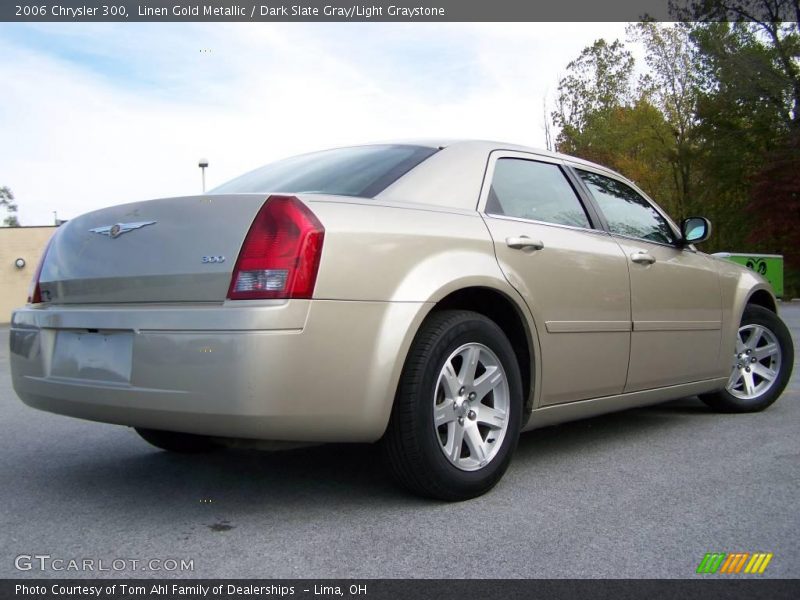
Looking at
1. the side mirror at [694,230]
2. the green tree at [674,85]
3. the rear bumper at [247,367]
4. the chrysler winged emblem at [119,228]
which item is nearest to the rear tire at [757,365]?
the side mirror at [694,230]

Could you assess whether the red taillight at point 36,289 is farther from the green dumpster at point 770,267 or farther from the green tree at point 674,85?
the green tree at point 674,85

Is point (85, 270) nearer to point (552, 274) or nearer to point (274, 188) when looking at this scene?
point (274, 188)

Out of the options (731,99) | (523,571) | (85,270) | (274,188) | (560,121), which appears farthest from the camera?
(560,121)

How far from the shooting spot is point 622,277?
421cm

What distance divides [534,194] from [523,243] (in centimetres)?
50

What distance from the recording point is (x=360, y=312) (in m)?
2.91

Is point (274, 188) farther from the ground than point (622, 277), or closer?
farther from the ground

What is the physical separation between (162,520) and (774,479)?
2595 mm

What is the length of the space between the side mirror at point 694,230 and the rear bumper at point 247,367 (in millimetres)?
2584

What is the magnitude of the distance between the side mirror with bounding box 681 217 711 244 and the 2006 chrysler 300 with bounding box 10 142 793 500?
2.69ft

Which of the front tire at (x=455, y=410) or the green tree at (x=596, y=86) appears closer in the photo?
the front tire at (x=455, y=410)

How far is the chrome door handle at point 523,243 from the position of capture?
11.7 ft

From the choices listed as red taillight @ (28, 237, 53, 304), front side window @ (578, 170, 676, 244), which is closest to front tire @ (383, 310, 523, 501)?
front side window @ (578, 170, 676, 244)

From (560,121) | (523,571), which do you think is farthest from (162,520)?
(560,121)
